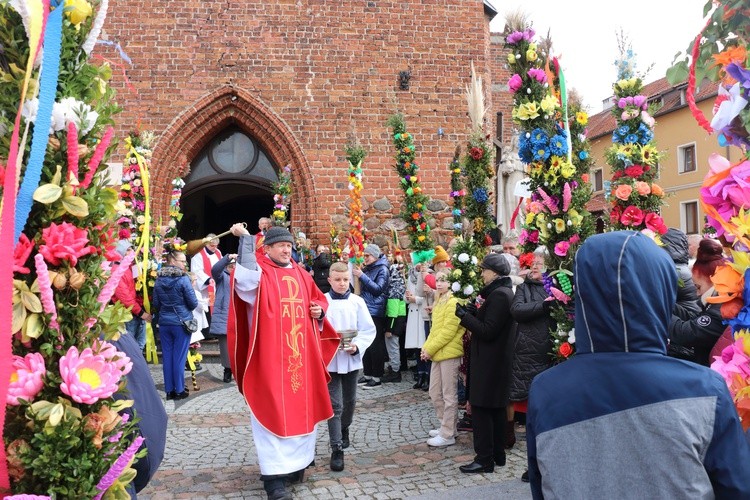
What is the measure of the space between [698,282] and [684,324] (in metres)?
0.48

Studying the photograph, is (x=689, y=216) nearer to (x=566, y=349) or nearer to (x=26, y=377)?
(x=566, y=349)

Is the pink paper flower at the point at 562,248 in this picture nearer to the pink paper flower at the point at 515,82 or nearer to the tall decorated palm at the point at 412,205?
the pink paper flower at the point at 515,82

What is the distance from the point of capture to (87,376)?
2170 mm

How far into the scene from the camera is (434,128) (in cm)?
1203

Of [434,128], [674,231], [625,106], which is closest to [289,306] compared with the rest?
[674,231]

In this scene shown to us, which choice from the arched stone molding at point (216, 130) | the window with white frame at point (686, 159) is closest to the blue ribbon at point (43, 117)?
the arched stone molding at point (216, 130)

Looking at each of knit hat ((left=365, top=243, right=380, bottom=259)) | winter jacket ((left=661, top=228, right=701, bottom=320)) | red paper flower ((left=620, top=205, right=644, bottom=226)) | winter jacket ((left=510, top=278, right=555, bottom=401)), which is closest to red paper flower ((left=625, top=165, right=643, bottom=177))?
red paper flower ((left=620, top=205, right=644, bottom=226))

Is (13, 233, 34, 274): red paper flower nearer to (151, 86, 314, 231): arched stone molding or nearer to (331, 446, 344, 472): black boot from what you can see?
(331, 446, 344, 472): black boot

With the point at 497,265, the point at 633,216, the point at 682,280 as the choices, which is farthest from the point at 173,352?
the point at 682,280

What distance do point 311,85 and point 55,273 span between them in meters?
10.1

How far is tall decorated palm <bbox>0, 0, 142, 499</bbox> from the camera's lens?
2.05 m

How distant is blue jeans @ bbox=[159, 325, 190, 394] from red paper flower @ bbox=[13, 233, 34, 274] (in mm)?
6123

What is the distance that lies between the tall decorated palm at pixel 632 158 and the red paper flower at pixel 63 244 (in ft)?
17.2

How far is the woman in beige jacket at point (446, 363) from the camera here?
5840 mm
